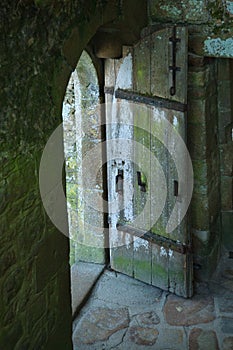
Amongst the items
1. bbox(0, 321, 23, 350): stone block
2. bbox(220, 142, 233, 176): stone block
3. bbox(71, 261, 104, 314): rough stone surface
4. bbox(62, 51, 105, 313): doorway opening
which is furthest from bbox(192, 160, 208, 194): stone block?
bbox(0, 321, 23, 350): stone block

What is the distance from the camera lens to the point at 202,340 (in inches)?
198

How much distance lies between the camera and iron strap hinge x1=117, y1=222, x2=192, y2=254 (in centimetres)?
548

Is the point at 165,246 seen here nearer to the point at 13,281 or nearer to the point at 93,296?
the point at 93,296

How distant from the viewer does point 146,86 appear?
5312 millimetres

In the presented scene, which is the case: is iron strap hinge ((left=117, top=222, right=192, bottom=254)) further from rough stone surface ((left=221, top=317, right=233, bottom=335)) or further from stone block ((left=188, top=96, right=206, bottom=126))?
stone block ((left=188, top=96, right=206, bottom=126))

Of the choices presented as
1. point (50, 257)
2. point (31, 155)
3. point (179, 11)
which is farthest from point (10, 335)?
point (179, 11)

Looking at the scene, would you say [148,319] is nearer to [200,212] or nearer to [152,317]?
[152,317]

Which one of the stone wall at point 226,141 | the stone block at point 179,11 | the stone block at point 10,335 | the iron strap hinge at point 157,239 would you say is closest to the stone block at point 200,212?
the iron strap hinge at point 157,239

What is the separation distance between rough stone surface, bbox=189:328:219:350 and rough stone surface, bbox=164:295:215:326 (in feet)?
0.46

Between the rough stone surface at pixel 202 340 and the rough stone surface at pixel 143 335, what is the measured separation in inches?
11.0

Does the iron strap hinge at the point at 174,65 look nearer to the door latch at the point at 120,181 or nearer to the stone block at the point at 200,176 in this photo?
the stone block at the point at 200,176

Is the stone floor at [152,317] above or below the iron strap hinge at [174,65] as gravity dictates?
below

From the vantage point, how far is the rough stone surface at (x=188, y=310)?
529 cm

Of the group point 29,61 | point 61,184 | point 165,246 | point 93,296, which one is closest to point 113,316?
point 93,296
